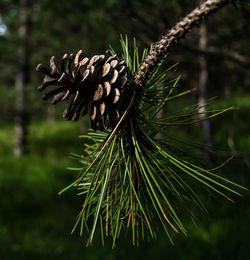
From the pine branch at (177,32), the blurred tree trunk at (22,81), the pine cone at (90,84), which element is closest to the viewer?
the pine branch at (177,32)

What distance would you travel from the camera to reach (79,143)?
21.4 feet

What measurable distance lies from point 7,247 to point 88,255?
945mm

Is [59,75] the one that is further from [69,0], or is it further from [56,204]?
[56,204]

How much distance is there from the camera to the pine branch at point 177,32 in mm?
476

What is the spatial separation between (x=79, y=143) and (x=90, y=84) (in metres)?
5.98

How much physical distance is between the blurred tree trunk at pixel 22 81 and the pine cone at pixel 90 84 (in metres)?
5.46

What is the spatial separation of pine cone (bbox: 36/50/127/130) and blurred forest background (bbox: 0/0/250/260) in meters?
0.35

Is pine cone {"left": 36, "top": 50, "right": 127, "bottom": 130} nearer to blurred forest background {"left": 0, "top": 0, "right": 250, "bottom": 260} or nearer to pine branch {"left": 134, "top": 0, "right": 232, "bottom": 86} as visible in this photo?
pine branch {"left": 134, "top": 0, "right": 232, "bottom": 86}

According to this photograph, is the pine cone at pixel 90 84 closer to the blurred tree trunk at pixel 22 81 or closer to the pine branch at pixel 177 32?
the pine branch at pixel 177 32

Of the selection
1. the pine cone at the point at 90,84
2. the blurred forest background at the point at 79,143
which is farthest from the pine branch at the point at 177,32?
the blurred forest background at the point at 79,143

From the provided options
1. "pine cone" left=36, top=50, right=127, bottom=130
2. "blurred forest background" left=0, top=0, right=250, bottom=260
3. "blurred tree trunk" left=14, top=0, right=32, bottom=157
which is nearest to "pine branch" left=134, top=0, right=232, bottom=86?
"pine cone" left=36, top=50, right=127, bottom=130

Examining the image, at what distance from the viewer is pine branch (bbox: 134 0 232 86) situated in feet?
1.56

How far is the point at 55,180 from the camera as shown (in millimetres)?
4395

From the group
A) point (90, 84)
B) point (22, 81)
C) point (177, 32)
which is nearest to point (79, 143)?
point (22, 81)
